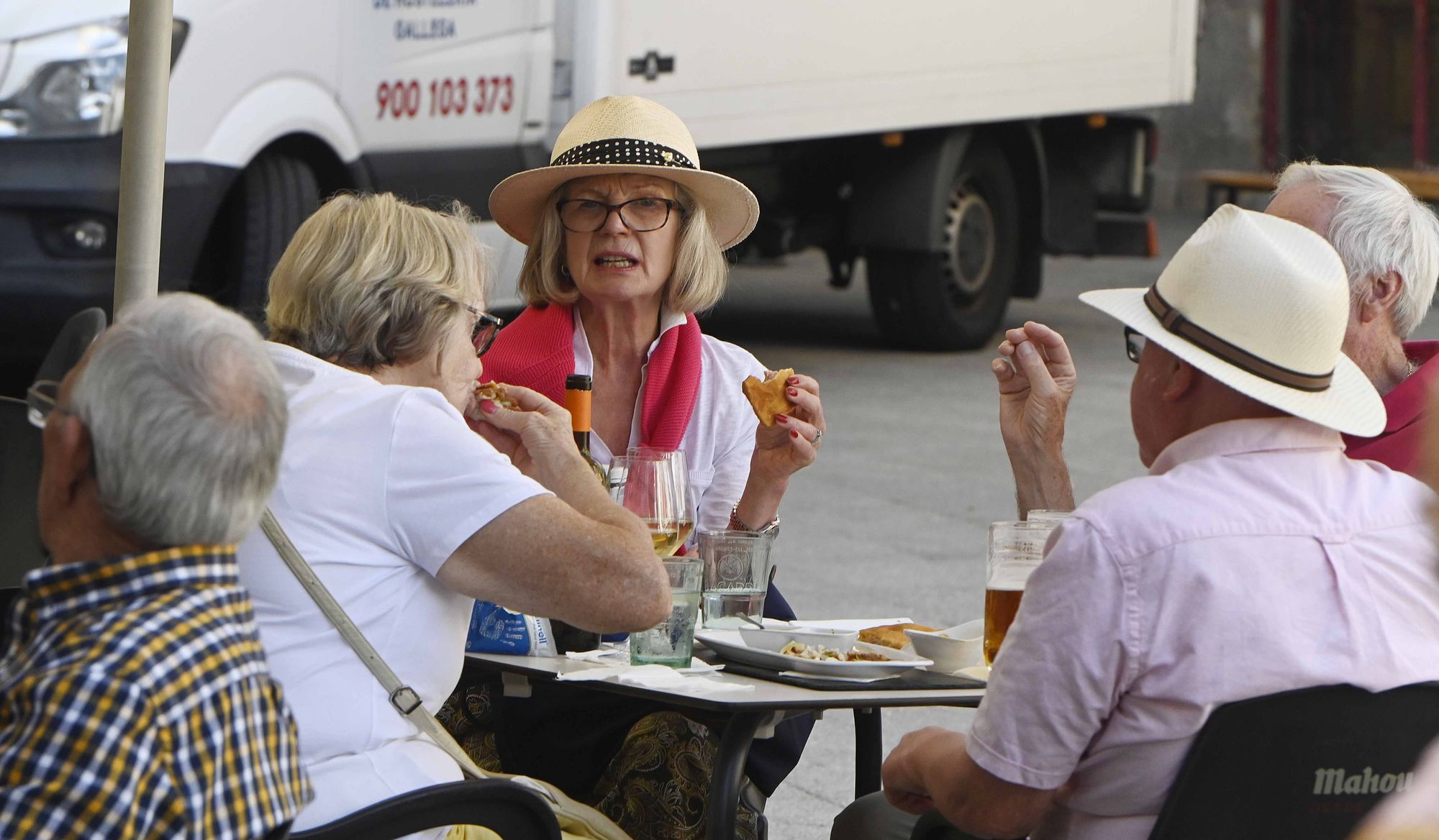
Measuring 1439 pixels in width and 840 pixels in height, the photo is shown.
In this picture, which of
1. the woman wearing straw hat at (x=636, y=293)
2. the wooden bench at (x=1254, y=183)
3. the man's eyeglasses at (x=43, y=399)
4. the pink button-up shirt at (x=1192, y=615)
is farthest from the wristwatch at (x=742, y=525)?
the wooden bench at (x=1254, y=183)

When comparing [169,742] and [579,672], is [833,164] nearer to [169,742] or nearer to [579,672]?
[579,672]

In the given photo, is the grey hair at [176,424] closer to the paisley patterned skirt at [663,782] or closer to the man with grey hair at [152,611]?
the man with grey hair at [152,611]

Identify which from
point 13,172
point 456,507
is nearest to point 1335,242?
point 456,507

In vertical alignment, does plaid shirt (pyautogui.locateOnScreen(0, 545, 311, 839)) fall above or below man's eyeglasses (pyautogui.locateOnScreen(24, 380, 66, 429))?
below

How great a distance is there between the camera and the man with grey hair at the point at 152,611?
1756 mm

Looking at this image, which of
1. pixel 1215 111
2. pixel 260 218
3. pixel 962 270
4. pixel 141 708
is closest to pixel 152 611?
pixel 141 708

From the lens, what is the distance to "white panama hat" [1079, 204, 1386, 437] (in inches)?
87.8

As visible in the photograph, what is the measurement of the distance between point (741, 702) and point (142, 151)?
141cm

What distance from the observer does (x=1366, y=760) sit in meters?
2.07

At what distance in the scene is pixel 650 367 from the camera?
3904 millimetres

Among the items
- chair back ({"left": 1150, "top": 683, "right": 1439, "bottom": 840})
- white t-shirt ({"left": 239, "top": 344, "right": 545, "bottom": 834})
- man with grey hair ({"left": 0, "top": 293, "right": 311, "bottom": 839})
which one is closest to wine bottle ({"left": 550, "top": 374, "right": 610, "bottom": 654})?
white t-shirt ({"left": 239, "top": 344, "right": 545, "bottom": 834})

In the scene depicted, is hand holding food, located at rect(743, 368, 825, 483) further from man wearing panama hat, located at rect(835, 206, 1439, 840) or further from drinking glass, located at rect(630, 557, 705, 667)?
man wearing panama hat, located at rect(835, 206, 1439, 840)

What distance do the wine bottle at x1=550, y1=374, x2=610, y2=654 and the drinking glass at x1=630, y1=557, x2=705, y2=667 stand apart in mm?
147

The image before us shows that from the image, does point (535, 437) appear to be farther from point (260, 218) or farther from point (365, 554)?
point (260, 218)
